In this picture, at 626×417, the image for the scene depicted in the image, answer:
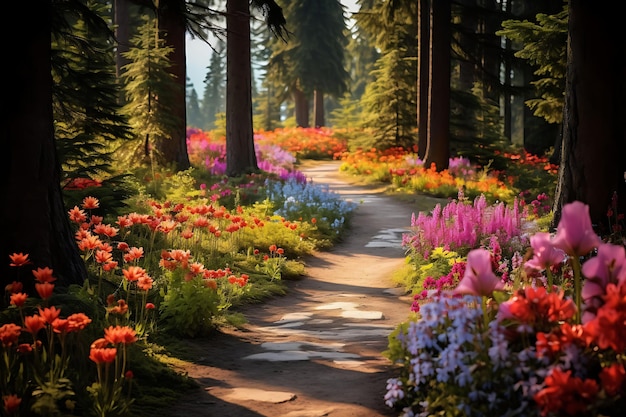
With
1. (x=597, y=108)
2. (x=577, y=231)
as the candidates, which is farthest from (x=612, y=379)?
(x=597, y=108)

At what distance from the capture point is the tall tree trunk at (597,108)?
7758 millimetres

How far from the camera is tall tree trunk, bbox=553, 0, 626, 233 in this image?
7.76 m

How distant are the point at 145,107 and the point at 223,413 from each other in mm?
11247

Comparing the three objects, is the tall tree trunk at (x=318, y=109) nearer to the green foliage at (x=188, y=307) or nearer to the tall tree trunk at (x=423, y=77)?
the tall tree trunk at (x=423, y=77)

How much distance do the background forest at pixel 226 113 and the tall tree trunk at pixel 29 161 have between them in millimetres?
11

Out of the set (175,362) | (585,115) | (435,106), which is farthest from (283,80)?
(175,362)

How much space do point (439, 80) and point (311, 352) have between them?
14.2m

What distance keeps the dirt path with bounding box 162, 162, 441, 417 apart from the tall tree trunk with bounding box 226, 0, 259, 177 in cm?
706

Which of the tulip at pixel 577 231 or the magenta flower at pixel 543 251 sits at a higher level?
the tulip at pixel 577 231

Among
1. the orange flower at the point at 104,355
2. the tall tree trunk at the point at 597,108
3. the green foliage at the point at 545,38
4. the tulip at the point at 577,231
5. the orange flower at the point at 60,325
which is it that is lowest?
the orange flower at the point at 104,355

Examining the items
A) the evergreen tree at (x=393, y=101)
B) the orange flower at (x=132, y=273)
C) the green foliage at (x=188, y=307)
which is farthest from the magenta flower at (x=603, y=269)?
the evergreen tree at (x=393, y=101)

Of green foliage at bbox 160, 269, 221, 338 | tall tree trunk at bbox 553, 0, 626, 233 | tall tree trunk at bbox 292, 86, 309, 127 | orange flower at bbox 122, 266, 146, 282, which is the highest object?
tall tree trunk at bbox 292, 86, 309, 127

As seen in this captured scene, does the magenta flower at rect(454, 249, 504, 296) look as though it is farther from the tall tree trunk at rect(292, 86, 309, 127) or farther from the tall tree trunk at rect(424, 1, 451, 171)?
the tall tree trunk at rect(292, 86, 309, 127)

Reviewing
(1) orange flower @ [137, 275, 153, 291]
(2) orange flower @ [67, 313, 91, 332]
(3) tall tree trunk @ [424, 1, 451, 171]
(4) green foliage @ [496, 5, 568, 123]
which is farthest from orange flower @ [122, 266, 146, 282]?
(3) tall tree trunk @ [424, 1, 451, 171]
